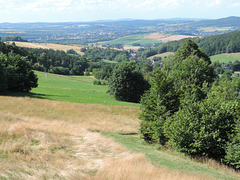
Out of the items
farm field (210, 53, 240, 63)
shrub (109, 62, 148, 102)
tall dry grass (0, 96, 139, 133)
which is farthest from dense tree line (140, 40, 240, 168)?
farm field (210, 53, 240, 63)

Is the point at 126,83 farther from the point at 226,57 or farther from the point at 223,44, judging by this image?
the point at 223,44

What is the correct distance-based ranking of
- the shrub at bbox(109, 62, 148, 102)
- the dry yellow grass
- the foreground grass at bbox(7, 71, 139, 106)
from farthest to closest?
the shrub at bbox(109, 62, 148, 102) → the foreground grass at bbox(7, 71, 139, 106) → the dry yellow grass

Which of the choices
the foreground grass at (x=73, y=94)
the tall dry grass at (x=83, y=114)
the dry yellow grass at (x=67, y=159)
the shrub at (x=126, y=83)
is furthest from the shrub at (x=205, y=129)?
the shrub at (x=126, y=83)

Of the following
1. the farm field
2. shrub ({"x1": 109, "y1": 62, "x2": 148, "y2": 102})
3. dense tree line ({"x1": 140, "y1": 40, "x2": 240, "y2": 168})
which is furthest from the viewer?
the farm field

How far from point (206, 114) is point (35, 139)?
13.1m

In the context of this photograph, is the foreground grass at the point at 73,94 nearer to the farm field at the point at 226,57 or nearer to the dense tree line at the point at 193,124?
the dense tree line at the point at 193,124

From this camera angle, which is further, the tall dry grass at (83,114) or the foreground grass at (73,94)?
the foreground grass at (73,94)

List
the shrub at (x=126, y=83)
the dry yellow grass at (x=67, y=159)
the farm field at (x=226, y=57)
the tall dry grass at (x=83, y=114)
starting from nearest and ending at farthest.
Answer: the dry yellow grass at (x=67, y=159), the tall dry grass at (x=83, y=114), the shrub at (x=126, y=83), the farm field at (x=226, y=57)

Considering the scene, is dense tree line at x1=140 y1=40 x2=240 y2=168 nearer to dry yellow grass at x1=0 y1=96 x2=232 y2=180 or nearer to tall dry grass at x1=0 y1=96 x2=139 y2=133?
dry yellow grass at x1=0 y1=96 x2=232 y2=180

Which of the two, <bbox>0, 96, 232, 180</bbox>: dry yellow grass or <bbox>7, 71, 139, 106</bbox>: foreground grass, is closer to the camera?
<bbox>0, 96, 232, 180</bbox>: dry yellow grass

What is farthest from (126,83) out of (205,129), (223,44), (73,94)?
(223,44)

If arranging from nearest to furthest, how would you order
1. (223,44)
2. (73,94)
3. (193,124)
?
(193,124) → (73,94) → (223,44)

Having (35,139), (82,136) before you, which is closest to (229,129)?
(82,136)

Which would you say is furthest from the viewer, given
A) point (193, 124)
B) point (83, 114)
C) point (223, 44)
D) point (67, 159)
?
point (223, 44)
